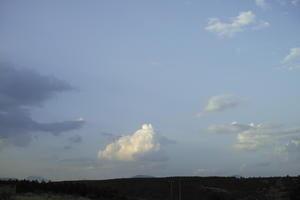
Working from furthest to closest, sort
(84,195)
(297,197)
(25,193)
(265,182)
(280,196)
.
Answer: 1. (265,182)
2. (280,196)
3. (297,197)
4. (84,195)
5. (25,193)

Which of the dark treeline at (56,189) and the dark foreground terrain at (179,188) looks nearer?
the dark treeline at (56,189)

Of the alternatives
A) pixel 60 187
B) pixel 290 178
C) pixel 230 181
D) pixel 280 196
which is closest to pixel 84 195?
pixel 60 187

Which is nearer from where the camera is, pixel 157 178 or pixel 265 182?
pixel 265 182

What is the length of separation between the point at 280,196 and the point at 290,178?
13750 millimetres

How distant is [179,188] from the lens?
7112 cm

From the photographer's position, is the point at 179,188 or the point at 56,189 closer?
the point at 56,189

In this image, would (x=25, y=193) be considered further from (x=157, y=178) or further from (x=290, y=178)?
(x=290, y=178)

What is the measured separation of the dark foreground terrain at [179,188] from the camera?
154 feet

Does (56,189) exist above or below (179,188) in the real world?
above

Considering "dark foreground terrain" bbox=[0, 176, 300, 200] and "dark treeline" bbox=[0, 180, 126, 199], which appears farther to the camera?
"dark foreground terrain" bbox=[0, 176, 300, 200]

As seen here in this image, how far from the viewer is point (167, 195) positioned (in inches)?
2640

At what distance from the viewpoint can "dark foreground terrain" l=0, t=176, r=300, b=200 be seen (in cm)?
4703

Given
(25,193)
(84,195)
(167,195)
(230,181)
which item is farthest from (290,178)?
(25,193)

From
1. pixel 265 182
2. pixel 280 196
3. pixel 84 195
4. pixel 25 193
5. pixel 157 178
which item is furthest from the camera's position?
pixel 157 178
